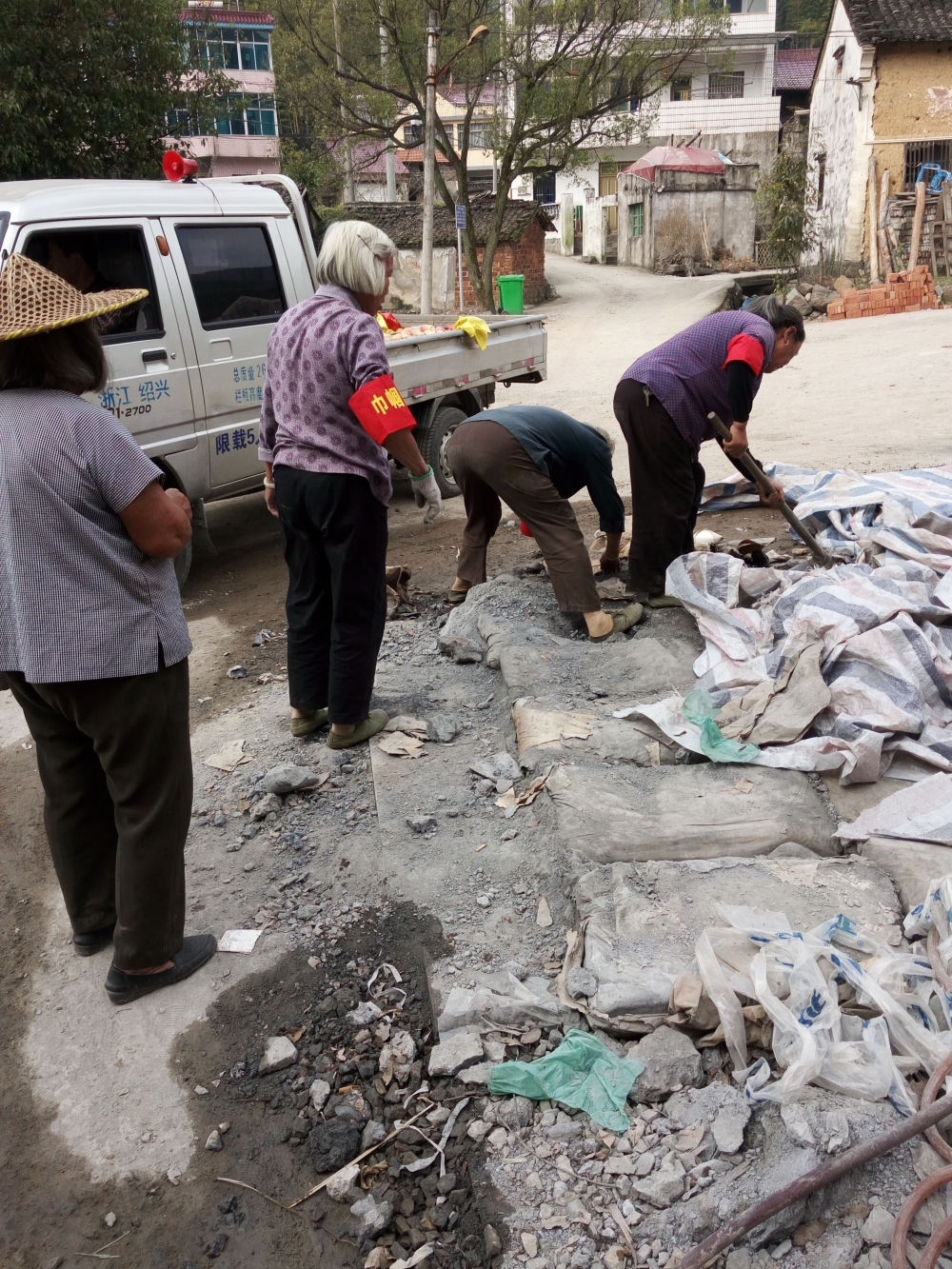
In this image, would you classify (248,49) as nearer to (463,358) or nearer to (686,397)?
(463,358)

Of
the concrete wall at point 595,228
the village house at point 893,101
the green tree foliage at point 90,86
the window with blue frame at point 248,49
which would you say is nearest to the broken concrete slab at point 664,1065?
the green tree foliage at point 90,86

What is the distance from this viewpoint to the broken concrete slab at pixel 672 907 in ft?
7.89

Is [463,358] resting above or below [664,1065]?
above

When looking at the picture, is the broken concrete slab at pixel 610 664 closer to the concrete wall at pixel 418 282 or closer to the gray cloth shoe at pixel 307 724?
the gray cloth shoe at pixel 307 724

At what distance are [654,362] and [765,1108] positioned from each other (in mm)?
3293

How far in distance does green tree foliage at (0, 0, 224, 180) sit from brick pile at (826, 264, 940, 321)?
10.6 m

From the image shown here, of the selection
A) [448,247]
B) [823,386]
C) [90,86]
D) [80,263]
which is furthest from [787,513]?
[448,247]

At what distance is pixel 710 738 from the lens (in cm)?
348

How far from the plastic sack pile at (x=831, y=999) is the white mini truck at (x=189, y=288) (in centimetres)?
397

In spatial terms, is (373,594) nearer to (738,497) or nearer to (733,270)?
(738,497)

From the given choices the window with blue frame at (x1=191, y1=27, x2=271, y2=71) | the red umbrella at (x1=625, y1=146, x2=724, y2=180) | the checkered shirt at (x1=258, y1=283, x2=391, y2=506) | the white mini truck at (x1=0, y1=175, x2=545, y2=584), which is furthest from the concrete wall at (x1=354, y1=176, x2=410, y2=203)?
the checkered shirt at (x1=258, y1=283, x2=391, y2=506)

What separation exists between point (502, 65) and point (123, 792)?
2208 centimetres

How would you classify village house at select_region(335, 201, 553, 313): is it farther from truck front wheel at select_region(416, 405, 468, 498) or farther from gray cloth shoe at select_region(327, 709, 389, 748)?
gray cloth shoe at select_region(327, 709, 389, 748)

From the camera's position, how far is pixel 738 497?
258 inches
